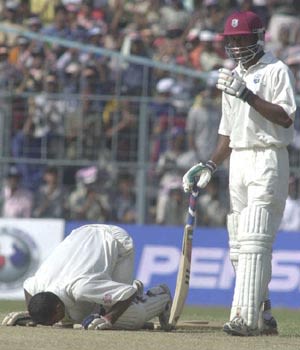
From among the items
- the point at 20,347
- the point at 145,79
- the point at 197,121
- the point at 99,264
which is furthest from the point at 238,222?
the point at 145,79

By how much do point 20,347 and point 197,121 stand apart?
9.64 metres

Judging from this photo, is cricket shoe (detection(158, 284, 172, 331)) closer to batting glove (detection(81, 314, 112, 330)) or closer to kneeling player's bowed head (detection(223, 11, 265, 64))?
batting glove (detection(81, 314, 112, 330))

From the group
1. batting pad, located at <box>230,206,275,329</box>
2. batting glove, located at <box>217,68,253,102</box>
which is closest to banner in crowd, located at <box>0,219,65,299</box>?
batting pad, located at <box>230,206,275,329</box>

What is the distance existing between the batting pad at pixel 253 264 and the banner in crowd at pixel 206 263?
794 cm

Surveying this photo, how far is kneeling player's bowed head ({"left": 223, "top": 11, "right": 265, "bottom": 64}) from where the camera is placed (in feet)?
29.0

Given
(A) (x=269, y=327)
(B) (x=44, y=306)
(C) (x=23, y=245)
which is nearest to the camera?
(B) (x=44, y=306)

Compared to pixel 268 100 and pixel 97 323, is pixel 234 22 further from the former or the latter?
pixel 97 323

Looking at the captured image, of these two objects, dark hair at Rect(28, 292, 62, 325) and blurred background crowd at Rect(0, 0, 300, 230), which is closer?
dark hair at Rect(28, 292, 62, 325)

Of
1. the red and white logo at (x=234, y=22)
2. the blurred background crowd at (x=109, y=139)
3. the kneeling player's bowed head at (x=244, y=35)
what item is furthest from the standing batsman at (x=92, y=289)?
the blurred background crowd at (x=109, y=139)

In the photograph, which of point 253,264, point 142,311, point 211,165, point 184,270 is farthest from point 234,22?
point 142,311

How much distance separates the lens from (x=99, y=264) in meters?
8.70

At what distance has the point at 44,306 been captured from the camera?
27.5 feet

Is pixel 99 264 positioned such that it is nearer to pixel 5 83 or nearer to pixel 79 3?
pixel 5 83

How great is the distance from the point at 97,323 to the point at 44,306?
17.1 inches
